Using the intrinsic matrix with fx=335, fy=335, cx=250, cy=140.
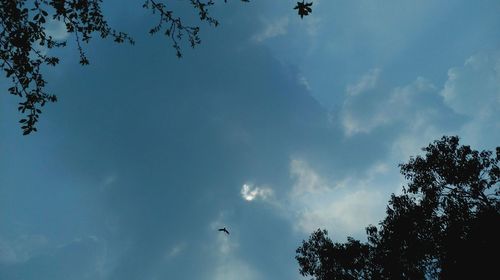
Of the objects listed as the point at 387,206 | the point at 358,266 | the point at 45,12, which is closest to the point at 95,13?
the point at 45,12

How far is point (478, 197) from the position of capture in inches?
1042

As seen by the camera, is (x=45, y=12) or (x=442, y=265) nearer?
(x=45, y=12)

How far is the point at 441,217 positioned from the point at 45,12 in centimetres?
2866

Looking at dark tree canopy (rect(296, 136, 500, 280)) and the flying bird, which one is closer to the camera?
the flying bird

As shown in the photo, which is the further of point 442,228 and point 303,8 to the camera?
point 442,228

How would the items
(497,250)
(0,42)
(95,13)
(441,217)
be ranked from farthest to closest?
(441,217), (497,250), (95,13), (0,42)

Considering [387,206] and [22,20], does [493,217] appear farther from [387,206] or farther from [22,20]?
[22,20]

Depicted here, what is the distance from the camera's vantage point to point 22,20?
10.1 meters

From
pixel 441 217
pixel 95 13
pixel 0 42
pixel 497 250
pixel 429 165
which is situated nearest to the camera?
pixel 0 42

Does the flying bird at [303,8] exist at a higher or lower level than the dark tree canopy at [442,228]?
lower

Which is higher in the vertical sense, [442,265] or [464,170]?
[464,170]

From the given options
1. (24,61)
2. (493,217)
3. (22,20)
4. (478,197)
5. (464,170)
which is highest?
(464,170)

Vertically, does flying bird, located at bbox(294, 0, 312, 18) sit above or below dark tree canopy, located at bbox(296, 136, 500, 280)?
below

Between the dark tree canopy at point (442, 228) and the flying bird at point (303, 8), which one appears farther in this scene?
the dark tree canopy at point (442, 228)
